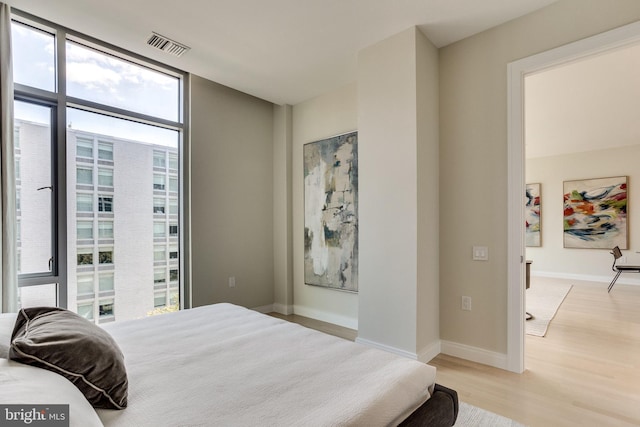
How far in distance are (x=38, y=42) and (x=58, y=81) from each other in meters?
0.34

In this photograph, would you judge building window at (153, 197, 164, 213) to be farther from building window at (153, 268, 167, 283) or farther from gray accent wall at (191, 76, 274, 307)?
building window at (153, 268, 167, 283)

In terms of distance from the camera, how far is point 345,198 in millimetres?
3730

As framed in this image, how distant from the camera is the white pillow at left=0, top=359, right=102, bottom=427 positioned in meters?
0.81

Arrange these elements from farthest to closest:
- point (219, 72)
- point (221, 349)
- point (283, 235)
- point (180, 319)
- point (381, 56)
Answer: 1. point (283, 235)
2. point (219, 72)
3. point (381, 56)
4. point (180, 319)
5. point (221, 349)

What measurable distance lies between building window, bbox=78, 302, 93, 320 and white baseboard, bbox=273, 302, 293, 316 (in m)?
2.17

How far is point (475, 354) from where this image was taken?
2738mm

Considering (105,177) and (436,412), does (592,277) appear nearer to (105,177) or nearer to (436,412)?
(436,412)

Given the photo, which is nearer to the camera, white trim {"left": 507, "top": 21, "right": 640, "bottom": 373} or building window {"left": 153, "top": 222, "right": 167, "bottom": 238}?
white trim {"left": 507, "top": 21, "right": 640, "bottom": 373}

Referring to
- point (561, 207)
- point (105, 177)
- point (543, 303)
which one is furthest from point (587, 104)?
point (105, 177)

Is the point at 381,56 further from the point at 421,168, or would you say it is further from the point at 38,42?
the point at 38,42

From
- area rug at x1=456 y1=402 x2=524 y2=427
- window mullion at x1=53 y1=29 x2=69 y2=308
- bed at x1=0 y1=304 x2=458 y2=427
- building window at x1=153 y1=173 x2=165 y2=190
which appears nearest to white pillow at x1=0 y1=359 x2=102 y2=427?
bed at x1=0 y1=304 x2=458 y2=427

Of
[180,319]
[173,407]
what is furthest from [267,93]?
[173,407]

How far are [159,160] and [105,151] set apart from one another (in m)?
0.52

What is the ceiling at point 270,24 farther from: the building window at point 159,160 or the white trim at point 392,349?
the white trim at point 392,349
